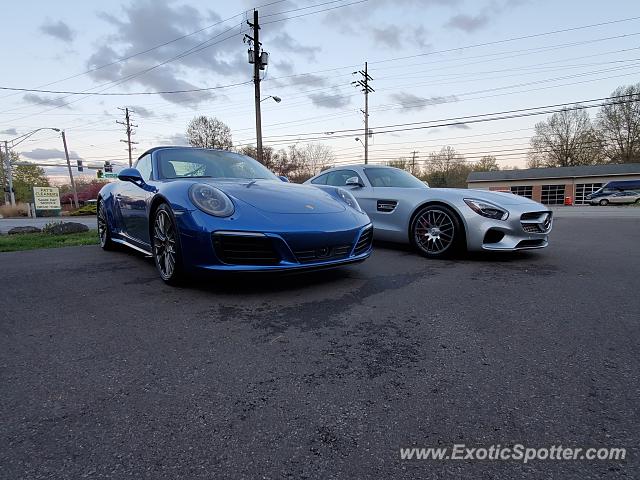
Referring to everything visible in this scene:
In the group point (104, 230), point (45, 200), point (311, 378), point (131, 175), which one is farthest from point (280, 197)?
point (45, 200)

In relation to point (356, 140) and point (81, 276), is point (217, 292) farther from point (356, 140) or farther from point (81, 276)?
point (356, 140)

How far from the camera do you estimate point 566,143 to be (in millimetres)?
52688

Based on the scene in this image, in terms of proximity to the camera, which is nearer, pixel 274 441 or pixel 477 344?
pixel 274 441

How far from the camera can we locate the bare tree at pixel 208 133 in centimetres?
3991

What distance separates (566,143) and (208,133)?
1878 inches

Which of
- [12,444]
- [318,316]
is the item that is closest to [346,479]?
[12,444]

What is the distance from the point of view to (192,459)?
1183 mm

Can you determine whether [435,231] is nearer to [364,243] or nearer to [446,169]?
[364,243]

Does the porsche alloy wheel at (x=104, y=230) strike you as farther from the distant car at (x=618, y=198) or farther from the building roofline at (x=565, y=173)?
the building roofline at (x=565, y=173)

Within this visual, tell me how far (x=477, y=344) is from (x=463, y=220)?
261cm

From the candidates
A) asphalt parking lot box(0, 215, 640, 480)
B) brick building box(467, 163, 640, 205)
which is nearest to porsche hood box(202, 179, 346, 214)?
asphalt parking lot box(0, 215, 640, 480)

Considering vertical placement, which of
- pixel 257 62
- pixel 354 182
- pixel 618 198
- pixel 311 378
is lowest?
pixel 311 378

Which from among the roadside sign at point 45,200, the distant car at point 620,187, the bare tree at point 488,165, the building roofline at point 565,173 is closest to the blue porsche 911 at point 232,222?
the roadside sign at point 45,200

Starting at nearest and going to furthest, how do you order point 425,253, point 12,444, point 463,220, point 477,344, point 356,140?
point 12,444 < point 477,344 < point 463,220 < point 425,253 < point 356,140
